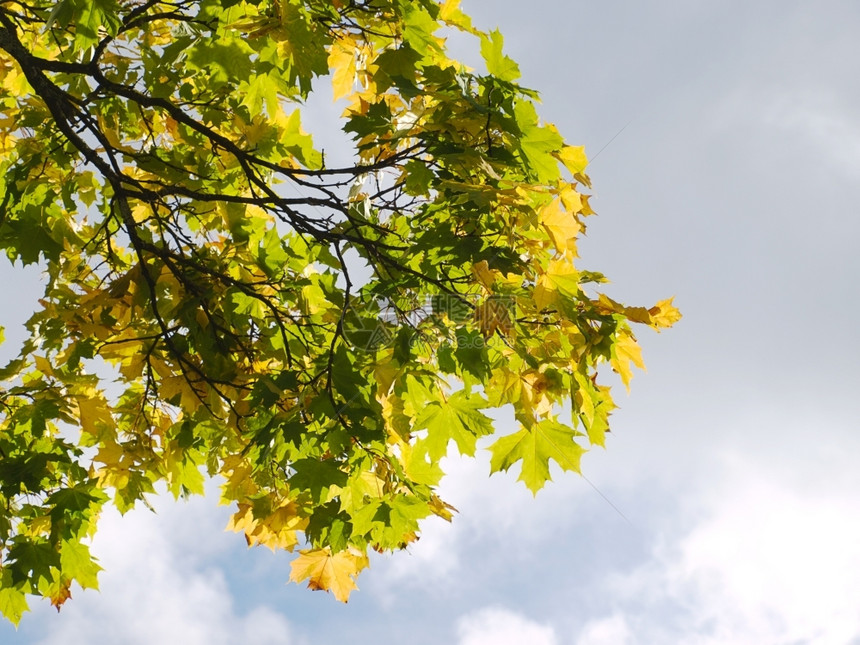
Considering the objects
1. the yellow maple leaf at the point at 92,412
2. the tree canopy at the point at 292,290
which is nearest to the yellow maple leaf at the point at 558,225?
the tree canopy at the point at 292,290

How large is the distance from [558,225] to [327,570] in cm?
230

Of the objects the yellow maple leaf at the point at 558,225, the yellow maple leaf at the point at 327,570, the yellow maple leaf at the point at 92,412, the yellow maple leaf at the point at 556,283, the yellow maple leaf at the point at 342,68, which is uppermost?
the yellow maple leaf at the point at 342,68

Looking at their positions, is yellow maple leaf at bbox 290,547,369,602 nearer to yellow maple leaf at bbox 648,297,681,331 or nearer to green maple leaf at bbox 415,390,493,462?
green maple leaf at bbox 415,390,493,462

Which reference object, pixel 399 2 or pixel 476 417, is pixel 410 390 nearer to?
pixel 476 417

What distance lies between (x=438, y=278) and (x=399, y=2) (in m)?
1.33

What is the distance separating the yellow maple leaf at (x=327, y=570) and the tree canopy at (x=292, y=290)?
0.01 meters

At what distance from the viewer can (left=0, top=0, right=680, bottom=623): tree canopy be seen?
3.00m

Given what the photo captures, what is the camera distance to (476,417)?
3242 millimetres

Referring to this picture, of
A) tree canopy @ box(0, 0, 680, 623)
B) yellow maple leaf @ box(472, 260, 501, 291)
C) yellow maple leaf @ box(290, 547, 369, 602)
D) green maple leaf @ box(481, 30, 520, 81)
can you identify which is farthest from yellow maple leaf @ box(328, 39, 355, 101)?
yellow maple leaf @ box(290, 547, 369, 602)

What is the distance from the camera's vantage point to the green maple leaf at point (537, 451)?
10.4 feet

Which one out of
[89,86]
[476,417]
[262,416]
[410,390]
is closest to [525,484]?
[476,417]

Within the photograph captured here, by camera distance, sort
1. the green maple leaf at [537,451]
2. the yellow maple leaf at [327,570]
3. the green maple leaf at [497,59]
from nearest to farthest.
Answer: the green maple leaf at [497,59] < the green maple leaf at [537,451] < the yellow maple leaf at [327,570]

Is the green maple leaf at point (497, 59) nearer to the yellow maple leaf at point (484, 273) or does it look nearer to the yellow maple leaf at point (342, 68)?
the yellow maple leaf at point (484, 273)

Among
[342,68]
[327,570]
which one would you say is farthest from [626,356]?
[342,68]
